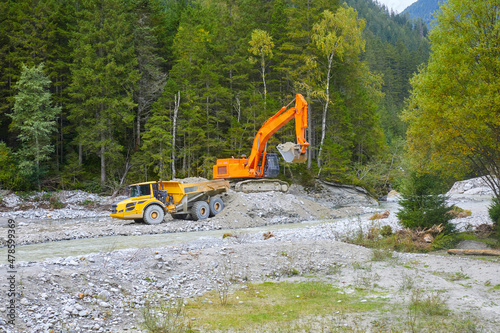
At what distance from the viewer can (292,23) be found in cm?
3428

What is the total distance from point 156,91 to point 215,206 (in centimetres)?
1835

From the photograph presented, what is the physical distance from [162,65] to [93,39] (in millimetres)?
9118

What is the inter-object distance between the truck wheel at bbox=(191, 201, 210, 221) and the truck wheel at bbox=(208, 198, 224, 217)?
16.7 inches

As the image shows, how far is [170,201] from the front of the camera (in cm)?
1928

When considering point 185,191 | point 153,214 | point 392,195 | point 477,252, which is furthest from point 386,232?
point 392,195

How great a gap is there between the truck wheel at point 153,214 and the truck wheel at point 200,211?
1.67 metres

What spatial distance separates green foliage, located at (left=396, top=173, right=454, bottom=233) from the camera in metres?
12.7

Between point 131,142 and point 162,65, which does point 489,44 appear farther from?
point 162,65

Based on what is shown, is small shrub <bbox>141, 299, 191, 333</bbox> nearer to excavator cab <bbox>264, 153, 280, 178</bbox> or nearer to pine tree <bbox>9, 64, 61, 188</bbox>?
excavator cab <bbox>264, 153, 280, 178</bbox>

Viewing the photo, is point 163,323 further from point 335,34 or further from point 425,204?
point 335,34

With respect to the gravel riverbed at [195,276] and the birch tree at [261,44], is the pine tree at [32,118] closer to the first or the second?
the gravel riverbed at [195,276]

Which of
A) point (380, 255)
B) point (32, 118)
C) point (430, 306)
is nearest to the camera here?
point (430, 306)

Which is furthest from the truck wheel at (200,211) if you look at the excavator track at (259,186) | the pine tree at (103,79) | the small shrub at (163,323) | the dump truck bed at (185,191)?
the pine tree at (103,79)

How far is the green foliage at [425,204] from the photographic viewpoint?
41.6 ft
